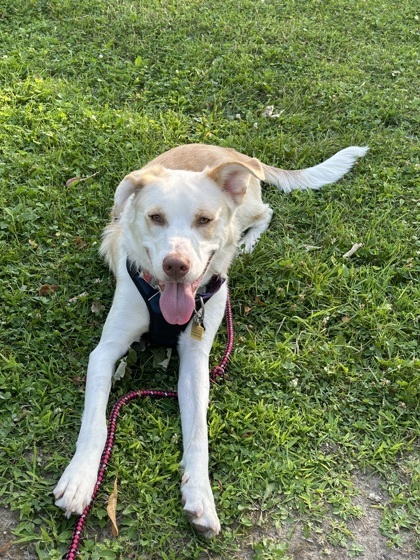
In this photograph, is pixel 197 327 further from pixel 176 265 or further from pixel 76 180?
pixel 76 180

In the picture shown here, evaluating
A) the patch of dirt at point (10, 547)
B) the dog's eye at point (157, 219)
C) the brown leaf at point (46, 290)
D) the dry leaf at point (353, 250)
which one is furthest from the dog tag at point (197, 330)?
the dry leaf at point (353, 250)

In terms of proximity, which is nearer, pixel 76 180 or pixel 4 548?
pixel 4 548

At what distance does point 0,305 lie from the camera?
12.4 feet

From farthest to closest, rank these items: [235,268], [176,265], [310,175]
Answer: [310,175], [235,268], [176,265]

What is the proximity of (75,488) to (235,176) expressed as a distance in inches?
79.9

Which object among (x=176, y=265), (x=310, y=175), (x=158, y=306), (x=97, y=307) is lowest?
(x=97, y=307)

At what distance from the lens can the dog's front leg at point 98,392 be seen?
107 inches

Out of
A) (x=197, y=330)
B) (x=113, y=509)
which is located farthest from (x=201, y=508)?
(x=197, y=330)

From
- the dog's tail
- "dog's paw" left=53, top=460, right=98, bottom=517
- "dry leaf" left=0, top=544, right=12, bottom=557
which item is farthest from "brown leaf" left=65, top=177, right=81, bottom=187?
"dry leaf" left=0, top=544, right=12, bottom=557

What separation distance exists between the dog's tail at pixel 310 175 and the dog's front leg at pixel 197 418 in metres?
1.68

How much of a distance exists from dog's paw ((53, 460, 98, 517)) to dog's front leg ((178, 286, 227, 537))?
1.57 ft

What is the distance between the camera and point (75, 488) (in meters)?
2.72

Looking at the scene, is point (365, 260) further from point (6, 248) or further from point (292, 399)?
point (6, 248)

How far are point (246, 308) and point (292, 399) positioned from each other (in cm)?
83
